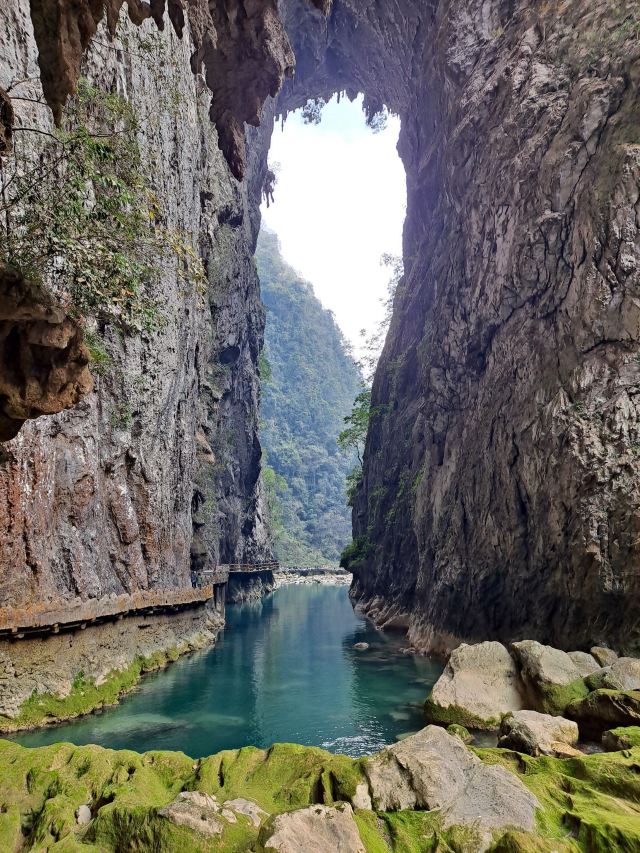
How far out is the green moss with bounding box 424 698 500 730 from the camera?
12.4 m

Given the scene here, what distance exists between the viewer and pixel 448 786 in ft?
21.1

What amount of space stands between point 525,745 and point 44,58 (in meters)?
12.2

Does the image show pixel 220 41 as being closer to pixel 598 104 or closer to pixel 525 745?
pixel 525 745

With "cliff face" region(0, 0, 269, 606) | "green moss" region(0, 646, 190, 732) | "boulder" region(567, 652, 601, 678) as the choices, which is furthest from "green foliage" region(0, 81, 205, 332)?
"boulder" region(567, 652, 601, 678)

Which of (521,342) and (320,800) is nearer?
(320,800)

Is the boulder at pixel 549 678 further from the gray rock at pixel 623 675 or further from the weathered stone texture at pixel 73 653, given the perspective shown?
the weathered stone texture at pixel 73 653

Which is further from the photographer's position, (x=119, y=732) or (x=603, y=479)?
(x=603, y=479)

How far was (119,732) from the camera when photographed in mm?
12766

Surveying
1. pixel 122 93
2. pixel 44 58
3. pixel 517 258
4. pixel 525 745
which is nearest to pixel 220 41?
pixel 44 58

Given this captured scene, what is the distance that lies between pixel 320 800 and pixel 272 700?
11.0 m

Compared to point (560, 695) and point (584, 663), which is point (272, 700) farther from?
point (584, 663)

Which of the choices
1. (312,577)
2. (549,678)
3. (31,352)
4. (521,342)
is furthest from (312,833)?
(312,577)

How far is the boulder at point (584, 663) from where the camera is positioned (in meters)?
12.7

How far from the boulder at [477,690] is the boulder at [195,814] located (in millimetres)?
8480
